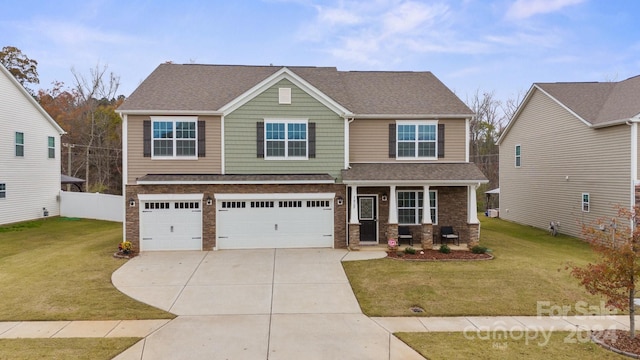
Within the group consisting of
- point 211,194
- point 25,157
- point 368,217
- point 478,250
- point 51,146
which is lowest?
point 478,250

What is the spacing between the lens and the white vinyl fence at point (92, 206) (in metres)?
25.1

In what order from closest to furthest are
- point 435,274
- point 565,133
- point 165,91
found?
Result: 1. point 435,274
2. point 165,91
3. point 565,133

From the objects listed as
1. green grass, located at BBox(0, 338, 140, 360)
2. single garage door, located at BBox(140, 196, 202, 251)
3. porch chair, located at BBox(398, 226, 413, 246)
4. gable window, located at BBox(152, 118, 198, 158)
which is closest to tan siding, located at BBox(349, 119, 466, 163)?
porch chair, located at BBox(398, 226, 413, 246)

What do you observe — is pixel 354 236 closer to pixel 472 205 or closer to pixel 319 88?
pixel 472 205

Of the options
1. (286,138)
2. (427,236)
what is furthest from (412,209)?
(286,138)

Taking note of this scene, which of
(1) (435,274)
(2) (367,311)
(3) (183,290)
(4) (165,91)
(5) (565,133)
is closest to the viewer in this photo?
(2) (367,311)

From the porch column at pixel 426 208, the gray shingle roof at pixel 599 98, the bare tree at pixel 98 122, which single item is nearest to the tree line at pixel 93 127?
the bare tree at pixel 98 122

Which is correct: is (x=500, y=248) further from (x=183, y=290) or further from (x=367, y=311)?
(x=183, y=290)

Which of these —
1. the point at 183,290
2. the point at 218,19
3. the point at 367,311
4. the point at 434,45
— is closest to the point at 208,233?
the point at 183,290

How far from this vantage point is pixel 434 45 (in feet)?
93.3

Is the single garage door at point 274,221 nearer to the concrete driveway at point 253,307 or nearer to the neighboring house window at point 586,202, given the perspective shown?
the concrete driveway at point 253,307

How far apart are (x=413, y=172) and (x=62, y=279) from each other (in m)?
13.0

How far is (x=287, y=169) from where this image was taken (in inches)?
622

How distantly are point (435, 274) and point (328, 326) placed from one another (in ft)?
16.6
